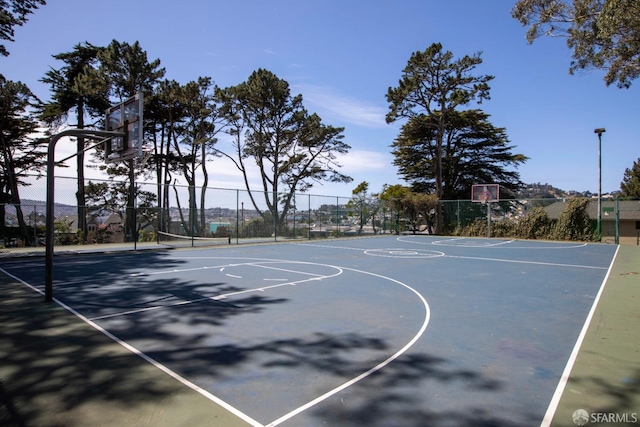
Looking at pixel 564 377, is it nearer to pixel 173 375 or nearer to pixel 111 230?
pixel 173 375

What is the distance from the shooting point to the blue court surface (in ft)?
11.4

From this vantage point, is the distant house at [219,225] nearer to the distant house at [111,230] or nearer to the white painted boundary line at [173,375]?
the distant house at [111,230]

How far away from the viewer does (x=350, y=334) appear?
5375 mm

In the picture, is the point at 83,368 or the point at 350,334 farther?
the point at 350,334

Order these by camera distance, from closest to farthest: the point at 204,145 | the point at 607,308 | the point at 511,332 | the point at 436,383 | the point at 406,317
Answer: the point at 436,383
the point at 511,332
the point at 406,317
the point at 607,308
the point at 204,145

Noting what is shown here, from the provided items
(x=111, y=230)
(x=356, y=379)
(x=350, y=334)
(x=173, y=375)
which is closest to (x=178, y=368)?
(x=173, y=375)

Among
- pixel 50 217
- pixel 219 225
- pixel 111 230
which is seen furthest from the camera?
pixel 219 225

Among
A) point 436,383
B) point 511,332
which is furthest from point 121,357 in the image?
point 511,332

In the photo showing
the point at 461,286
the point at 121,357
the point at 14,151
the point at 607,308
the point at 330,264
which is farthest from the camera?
the point at 14,151

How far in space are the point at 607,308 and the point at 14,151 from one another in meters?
35.7

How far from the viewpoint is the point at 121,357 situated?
4480 millimetres

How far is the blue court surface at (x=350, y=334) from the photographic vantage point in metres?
3.47

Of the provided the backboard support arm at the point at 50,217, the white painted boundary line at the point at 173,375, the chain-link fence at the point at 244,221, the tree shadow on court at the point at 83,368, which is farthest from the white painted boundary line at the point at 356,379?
the chain-link fence at the point at 244,221

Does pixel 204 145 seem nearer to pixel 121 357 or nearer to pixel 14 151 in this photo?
pixel 14 151
